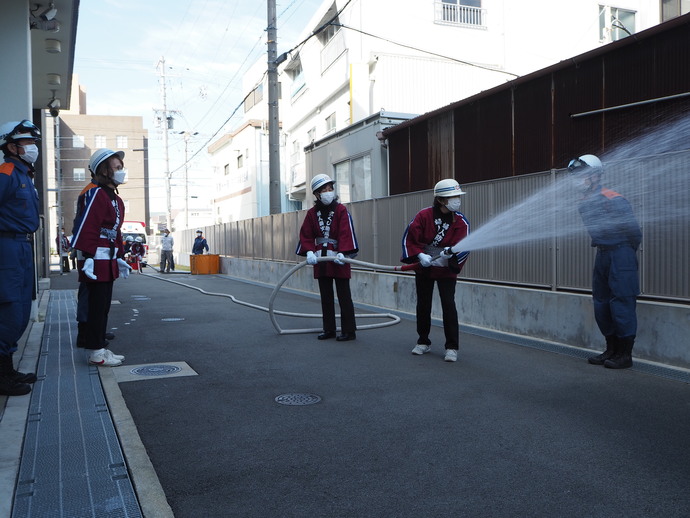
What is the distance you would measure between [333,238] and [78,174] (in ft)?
215

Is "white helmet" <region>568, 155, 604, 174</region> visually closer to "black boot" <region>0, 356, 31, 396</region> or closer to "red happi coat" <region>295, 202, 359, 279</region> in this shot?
"red happi coat" <region>295, 202, 359, 279</region>

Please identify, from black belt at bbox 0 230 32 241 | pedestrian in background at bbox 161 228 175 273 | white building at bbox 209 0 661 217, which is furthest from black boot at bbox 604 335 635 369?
pedestrian in background at bbox 161 228 175 273

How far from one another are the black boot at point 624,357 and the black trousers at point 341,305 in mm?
3149

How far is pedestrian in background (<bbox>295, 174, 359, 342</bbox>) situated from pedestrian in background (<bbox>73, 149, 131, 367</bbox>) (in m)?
2.56

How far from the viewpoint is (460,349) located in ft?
23.6

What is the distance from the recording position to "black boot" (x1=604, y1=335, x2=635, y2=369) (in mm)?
6023

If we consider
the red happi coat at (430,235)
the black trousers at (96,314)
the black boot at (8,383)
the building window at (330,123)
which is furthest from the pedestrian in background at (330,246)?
the building window at (330,123)

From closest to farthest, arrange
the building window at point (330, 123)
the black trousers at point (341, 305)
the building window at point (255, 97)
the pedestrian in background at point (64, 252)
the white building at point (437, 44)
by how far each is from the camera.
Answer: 1. the black trousers at point (341, 305)
2. the white building at point (437, 44)
3. the building window at point (330, 123)
4. the pedestrian in background at point (64, 252)
5. the building window at point (255, 97)

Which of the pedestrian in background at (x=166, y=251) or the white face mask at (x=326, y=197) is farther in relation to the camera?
the pedestrian in background at (x=166, y=251)

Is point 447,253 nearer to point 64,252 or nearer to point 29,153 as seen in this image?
point 29,153

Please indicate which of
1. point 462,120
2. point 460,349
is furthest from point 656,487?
point 462,120

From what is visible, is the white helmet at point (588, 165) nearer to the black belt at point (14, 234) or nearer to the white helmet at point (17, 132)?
the white helmet at point (17, 132)

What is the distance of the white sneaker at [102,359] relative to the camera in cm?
608

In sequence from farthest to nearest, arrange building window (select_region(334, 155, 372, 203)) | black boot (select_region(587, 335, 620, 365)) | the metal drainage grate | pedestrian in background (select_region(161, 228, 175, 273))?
pedestrian in background (select_region(161, 228, 175, 273))
building window (select_region(334, 155, 372, 203))
black boot (select_region(587, 335, 620, 365))
the metal drainage grate
